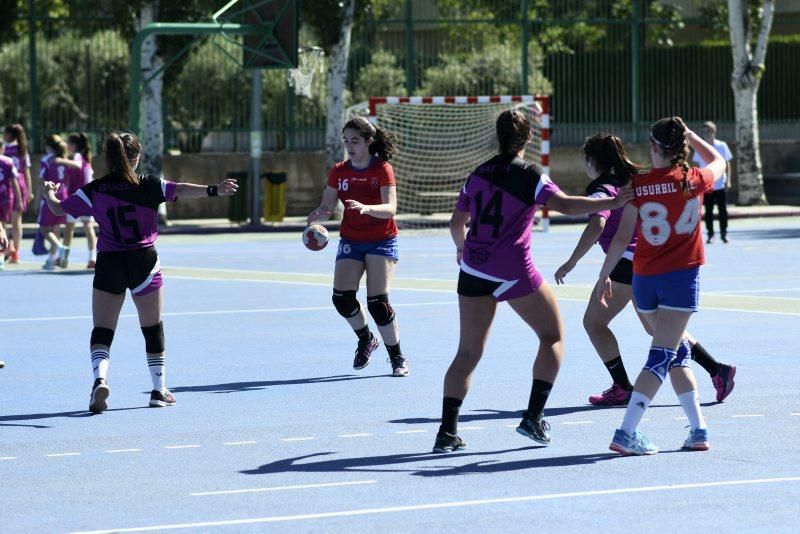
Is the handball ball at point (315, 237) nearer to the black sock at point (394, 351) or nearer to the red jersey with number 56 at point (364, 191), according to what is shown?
the red jersey with number 56 at point (364, 191)

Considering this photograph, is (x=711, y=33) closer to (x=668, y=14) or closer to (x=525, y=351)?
(x=668, y=14)

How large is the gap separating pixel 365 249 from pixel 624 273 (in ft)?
7.19

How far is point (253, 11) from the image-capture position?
28.5m

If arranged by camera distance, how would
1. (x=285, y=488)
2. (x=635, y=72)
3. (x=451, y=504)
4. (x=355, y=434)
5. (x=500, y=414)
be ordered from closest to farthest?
(x=451, y=504)
(x=285, y=488)
(x=355, y=434)
(x=500, y=414)
(x=635, y=72)

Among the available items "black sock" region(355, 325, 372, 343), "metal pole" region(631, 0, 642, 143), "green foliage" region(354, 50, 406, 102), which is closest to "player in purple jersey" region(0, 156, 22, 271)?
"black sock" region(355, 325, 372, 343)

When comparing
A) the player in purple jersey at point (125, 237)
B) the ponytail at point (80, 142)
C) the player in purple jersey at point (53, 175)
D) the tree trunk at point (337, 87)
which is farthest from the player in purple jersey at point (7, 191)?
the tree trunk at point (337, 87)

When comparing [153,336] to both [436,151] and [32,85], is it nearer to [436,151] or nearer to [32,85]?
[436,151]

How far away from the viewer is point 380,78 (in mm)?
35125

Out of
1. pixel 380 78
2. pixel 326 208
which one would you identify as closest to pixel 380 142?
pixel 326 208

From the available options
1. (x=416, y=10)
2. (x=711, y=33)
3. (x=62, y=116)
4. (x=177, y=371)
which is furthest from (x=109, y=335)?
(x=711, y=33)

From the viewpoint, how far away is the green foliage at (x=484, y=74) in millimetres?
35344

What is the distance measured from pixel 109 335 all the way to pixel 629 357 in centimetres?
405

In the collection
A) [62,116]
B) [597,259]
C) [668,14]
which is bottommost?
[597,259]

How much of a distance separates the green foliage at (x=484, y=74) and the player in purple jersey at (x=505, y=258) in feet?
89.6
